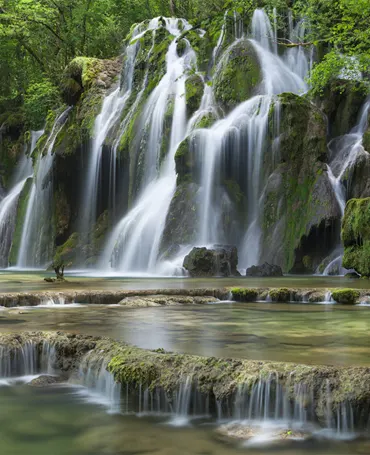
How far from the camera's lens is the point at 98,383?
6086 millimetres

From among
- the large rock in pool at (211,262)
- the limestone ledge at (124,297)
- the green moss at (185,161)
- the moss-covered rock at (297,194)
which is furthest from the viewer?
the green moss at (185,161)

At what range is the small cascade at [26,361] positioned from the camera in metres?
6.70

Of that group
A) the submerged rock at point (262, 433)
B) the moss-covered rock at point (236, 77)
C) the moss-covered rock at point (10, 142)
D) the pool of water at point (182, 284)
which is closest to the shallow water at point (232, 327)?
the submerged rock at point (262, 433)

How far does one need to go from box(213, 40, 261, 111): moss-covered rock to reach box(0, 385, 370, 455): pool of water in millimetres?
20588

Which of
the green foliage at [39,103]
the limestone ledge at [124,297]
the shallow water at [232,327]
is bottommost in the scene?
the shallow water at [232,327]

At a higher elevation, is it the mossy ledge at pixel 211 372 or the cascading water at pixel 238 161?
the cascading water at pixel 238 161

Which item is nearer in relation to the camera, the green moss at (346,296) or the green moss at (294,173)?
the green moss at (346,296)

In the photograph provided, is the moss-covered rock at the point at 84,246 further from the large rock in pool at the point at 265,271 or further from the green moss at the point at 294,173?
the large rock in pool at the point at 265,271

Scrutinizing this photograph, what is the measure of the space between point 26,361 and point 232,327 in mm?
2698

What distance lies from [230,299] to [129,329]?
4.52 meters

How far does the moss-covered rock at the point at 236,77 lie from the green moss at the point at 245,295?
1407 cm

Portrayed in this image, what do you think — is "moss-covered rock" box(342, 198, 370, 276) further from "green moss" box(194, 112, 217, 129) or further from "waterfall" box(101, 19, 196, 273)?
"green moss" box(194, 112, 217, 129)

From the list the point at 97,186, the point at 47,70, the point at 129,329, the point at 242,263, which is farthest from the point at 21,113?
the point at 129,329

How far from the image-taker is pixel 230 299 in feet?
39.9
